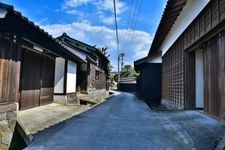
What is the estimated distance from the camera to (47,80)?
34.9 ft

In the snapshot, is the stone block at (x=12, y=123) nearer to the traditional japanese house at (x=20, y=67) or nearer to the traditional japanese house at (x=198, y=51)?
the traditional japanese house at (x=20, y=67)

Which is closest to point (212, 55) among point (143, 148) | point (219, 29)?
point (219, 29)

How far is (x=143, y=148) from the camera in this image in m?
4.49

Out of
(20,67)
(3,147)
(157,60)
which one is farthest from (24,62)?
(157,60)

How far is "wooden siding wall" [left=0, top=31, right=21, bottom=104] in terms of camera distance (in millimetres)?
5160

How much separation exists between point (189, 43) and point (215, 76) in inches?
96.6

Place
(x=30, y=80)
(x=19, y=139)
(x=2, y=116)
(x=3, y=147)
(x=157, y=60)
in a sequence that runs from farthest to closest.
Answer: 1. (x=157, y=60)
2. (x=30, y=80)
3. (x=19, y=139)
4. (x=2, y=116)
5. (x=3, y=147)

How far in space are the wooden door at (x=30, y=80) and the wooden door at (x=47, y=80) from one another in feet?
1.67

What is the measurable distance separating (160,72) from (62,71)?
750 centimetres

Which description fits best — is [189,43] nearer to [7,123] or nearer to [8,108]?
[8,108]

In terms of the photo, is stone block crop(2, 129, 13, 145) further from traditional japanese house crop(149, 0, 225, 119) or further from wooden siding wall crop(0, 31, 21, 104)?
traditional japanese house crop(149, 0, 225, 119)

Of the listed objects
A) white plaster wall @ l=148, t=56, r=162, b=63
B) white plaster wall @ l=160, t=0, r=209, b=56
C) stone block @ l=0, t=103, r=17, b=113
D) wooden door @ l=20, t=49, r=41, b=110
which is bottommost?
stone block @ l=0, t=103, r=17, b=113

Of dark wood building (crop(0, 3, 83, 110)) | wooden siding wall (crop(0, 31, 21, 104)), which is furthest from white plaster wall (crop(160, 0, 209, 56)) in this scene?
wooden siding wall (crop(0, 31, 21, 104))

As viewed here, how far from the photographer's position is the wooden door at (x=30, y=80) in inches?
323
